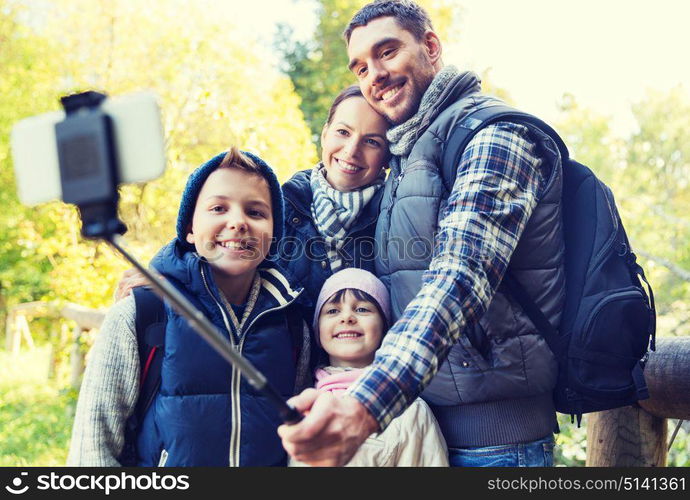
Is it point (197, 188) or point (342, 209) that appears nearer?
point (197, 188)

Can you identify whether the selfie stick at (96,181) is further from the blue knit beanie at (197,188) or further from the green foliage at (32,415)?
the green foliage at (32,415)

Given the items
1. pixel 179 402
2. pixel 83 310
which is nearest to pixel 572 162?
pixel 179 402

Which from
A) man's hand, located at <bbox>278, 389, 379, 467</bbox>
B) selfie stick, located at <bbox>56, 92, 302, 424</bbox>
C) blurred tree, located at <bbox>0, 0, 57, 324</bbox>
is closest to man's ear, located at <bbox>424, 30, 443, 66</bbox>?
man's hand, located at <bbox>278, 389, 379, 467</bbox>

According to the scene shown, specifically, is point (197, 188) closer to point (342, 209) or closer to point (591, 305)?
point (342, 209)

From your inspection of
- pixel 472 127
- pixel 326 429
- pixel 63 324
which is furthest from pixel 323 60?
pixel 326 429

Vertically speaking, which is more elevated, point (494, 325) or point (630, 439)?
point (494, 325)

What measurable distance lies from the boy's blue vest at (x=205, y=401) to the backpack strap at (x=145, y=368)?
21 millimetres

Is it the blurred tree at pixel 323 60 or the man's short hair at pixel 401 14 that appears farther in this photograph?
the blurred tree at pixel 323 60

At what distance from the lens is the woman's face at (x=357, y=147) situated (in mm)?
2400

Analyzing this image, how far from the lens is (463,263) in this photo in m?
1.71

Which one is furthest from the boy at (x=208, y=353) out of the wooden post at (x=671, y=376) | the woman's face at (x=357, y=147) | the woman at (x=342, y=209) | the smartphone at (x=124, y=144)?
the wooden post at (x=671, y=376)

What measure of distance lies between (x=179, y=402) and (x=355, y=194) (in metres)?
0.91

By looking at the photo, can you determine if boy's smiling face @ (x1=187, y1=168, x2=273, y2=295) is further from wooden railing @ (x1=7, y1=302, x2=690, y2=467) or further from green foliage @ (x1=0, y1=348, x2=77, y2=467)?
green foliage @ (x1=0, y1=348, x2=77, y2=467)

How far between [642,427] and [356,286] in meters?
1.49
